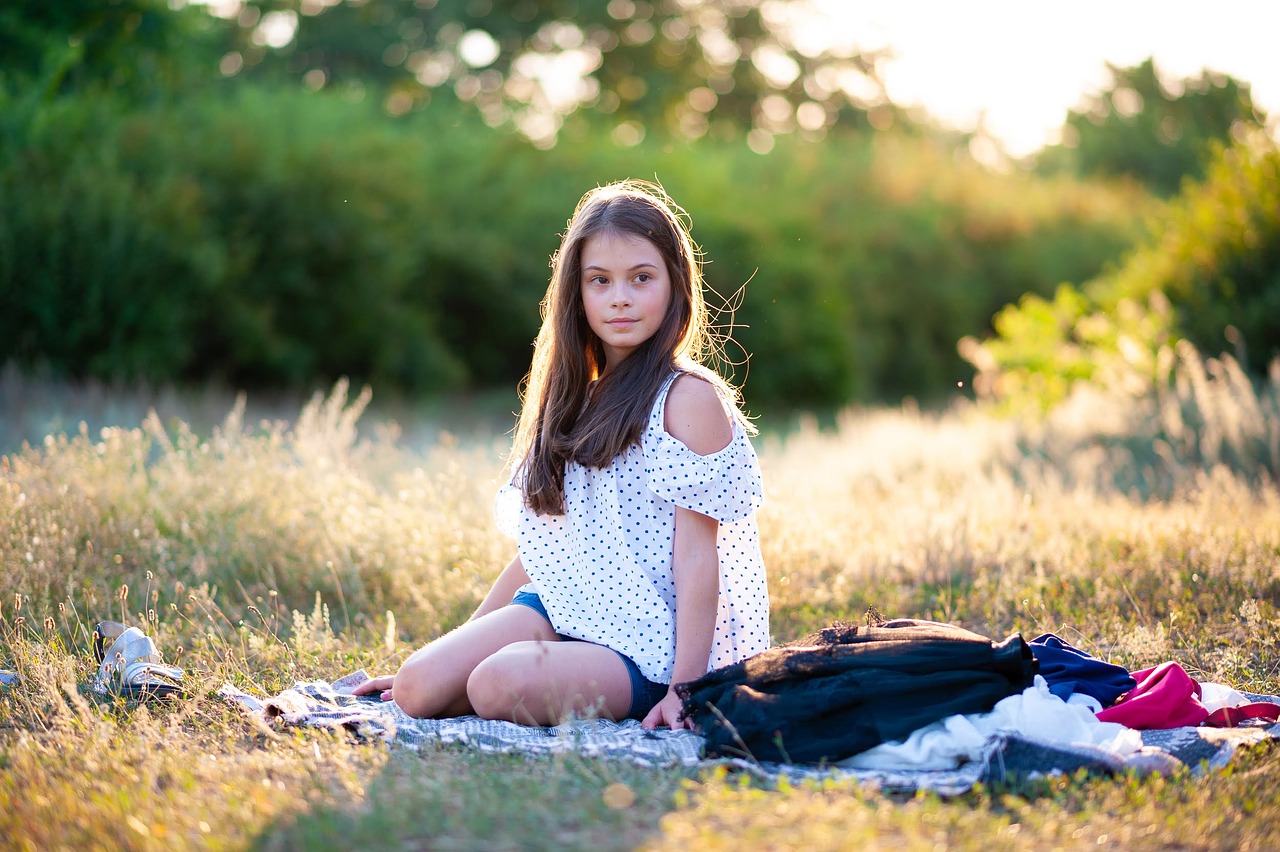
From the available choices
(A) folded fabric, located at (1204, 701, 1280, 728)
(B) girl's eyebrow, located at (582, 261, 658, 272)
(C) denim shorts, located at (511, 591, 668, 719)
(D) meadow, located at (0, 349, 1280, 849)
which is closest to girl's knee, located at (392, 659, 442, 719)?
(D) meadow, located at (0, 349, 1280, 849)

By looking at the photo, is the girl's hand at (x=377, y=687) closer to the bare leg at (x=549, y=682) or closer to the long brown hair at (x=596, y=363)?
the bare leg at (x=549, y=682)

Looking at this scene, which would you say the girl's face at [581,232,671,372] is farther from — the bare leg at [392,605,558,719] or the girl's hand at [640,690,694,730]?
the girl's hand at [640,690,694,730]

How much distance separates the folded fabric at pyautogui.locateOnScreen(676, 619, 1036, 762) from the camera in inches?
108

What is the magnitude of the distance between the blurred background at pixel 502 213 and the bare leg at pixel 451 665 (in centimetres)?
148

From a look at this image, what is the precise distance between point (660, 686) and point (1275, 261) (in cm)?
750

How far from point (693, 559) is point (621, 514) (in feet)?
0.90

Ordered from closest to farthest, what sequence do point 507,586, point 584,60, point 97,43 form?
1. point 507,586
2. point 97,43
3. point 584,60

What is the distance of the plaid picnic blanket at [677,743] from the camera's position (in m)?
2.65

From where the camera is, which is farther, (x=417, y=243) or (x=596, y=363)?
(x=417, y=243)

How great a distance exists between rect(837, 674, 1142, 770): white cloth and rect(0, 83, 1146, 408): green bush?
3742 mm

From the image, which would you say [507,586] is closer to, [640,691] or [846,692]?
[640,691]

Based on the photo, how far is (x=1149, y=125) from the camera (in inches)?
1324

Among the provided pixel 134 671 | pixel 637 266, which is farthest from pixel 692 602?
pixel 134 671

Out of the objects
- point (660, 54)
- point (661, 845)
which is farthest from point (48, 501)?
point (660, 54)
